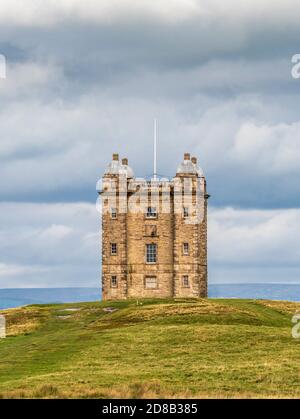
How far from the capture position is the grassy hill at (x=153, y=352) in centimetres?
Result: 3944

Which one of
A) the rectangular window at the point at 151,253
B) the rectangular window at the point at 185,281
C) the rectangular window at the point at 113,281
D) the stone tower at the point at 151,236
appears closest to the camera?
the stone tower at the point at 151,236

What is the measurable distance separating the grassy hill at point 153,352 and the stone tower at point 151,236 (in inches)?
579

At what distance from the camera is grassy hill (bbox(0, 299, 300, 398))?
3944 centimetres

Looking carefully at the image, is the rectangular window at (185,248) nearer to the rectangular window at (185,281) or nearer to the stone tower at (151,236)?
the stone tower at (151,236)

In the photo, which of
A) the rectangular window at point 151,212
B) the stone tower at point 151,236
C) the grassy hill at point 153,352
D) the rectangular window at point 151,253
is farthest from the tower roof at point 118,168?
the grassy hill at point 153,352

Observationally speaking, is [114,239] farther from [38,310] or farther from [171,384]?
[171,384]

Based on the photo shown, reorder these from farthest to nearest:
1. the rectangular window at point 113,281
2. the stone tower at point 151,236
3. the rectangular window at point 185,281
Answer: the rectangular window at point 113,281 < the rectangular window at point 185,281 < the stone tower at point 151,236

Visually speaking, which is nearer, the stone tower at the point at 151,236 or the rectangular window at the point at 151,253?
the stone tower at the point at 151,236

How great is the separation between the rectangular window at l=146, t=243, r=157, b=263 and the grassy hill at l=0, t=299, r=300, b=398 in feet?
49.2

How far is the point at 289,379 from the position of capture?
42531mm

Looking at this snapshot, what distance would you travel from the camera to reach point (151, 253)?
97750 mm

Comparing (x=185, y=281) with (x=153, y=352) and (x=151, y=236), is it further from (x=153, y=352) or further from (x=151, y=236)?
(x=153, y=352)

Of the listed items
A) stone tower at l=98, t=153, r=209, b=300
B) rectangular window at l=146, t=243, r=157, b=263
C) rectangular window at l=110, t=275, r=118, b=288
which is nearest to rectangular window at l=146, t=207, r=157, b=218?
stone tower at l=98, t=153, r=209, b=300
